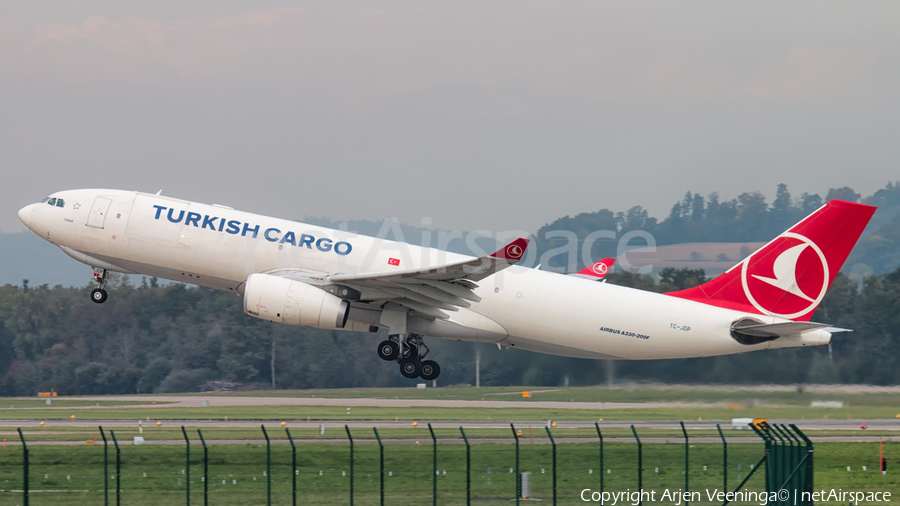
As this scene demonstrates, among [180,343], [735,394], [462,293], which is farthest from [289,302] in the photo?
[180,343]

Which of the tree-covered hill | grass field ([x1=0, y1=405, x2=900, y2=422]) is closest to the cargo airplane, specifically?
grass field ([x1=0, y1=405, x2=900, y2=422])

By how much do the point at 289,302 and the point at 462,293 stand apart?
5145 millimetres

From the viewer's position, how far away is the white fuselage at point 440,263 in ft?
95.2

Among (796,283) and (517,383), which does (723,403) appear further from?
(517,383)

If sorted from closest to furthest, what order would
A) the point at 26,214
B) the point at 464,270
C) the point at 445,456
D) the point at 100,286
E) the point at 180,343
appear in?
the point at 445,456 < the point at 464,270 < the point at 26,214 < the point at 100,286 < the point at 180,343

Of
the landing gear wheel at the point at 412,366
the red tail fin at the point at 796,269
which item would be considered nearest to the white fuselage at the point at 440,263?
the red tail fin at the point at 796,269

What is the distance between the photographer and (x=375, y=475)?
2397 cm

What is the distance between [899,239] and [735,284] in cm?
11725

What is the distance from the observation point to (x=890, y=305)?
4125cm

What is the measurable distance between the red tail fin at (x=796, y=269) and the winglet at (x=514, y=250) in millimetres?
8411

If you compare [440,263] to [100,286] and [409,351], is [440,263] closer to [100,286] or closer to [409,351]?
[409,351]

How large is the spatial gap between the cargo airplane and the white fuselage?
34 millimetres

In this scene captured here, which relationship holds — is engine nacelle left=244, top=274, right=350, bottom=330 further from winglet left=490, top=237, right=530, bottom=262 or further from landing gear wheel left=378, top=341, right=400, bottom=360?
winglet left=490, top=237, right=530, bottom=262

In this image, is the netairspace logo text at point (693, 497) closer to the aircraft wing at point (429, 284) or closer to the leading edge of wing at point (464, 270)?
the leading edge of wing at point (464, 270)
